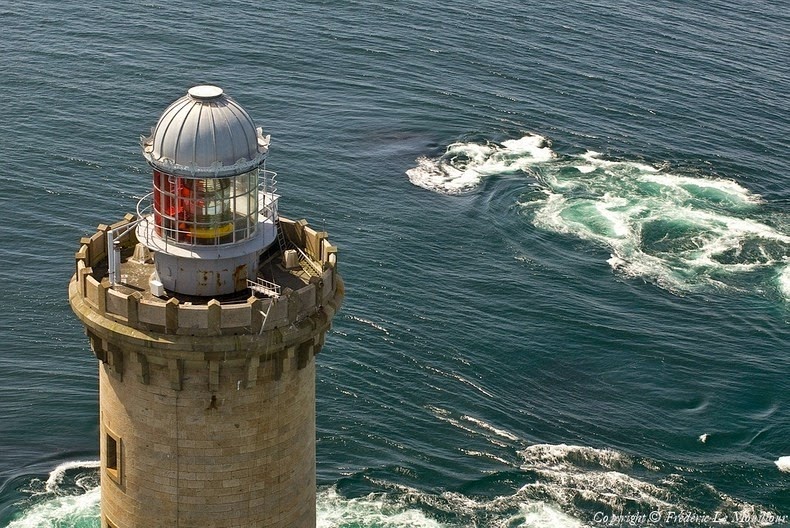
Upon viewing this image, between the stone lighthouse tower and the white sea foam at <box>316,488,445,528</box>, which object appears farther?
the white sea foam at <box>316,488,445,528</box>

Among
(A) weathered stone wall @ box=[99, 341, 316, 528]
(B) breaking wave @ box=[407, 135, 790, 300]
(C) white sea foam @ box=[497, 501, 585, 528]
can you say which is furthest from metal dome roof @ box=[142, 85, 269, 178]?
(B) breaking wave @ box=[407, 135, 790, 300]

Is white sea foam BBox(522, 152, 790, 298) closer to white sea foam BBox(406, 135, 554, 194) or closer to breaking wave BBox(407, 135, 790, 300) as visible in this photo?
breaking wave BBox(407, 135, 790, 300)

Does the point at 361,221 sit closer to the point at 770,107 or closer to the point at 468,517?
the point at 468,517

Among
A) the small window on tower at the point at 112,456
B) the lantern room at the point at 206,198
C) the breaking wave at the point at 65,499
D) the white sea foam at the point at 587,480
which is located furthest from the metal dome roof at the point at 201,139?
the white sea foam at the point at 587,480

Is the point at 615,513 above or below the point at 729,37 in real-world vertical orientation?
below

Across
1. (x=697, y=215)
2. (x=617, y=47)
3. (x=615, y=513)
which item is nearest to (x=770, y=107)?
(x=617, y=47)

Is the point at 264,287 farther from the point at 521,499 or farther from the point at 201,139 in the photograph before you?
the point at 521,499
